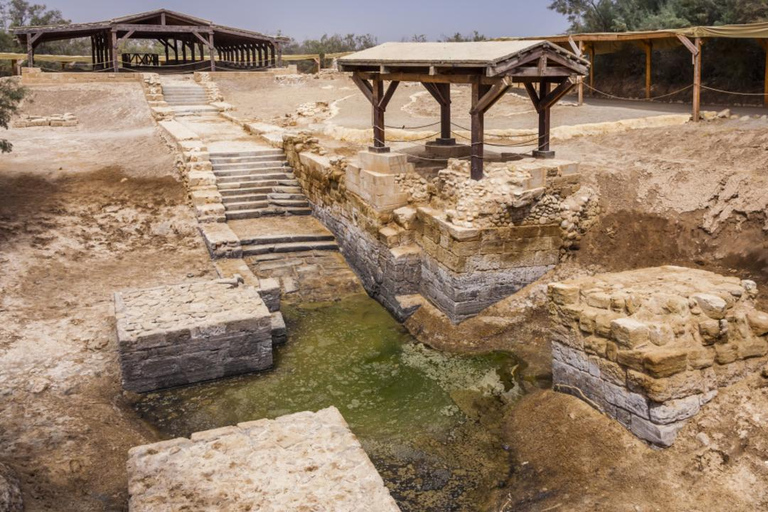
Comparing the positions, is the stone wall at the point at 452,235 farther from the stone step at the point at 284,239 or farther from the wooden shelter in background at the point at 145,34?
the wooden shelter in background at the point at 145,34

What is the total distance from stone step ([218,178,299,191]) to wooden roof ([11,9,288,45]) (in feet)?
50.5

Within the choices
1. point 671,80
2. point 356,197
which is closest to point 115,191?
point 356,197

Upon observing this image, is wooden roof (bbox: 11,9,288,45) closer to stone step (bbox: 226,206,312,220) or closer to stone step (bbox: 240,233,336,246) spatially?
stone step (bbox: 226,206,312,220)

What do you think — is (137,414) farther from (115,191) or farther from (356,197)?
(115,191)

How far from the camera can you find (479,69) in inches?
380

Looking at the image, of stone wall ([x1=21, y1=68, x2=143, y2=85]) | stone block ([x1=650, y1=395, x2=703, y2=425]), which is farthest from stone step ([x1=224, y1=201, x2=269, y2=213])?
stone wall ([x1=21, y1=68, x2=143, y2=85])

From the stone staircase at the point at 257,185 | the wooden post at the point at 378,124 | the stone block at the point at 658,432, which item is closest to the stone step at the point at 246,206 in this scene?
the stone staircase at the point at 257,185

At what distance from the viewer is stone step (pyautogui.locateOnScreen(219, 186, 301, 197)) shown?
45.3 feet

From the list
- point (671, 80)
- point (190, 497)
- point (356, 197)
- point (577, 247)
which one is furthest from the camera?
point (671, 80)

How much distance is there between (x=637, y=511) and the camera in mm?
5465

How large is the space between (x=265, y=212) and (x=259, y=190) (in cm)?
79

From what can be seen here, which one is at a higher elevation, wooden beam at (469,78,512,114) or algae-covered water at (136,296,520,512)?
wooden beam at (469,78,512,114)

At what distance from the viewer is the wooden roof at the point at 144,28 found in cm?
2564

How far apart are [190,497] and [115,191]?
998 cm
